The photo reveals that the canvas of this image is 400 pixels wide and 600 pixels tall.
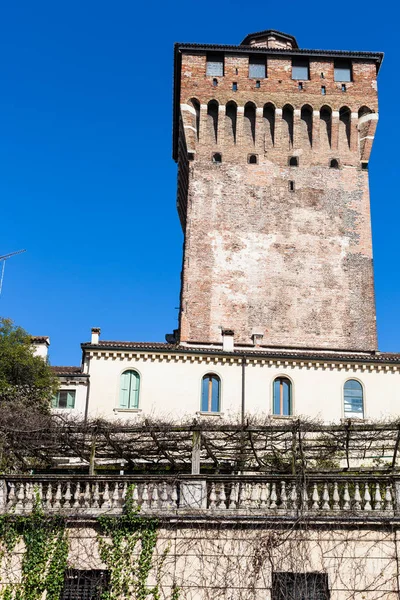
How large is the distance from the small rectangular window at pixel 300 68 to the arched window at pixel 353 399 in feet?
60.1

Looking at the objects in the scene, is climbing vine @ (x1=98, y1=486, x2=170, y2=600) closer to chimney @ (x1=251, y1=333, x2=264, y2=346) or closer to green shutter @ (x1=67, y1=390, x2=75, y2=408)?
green shutter @ (x1=67, y1=390, x2=75, y2=408)

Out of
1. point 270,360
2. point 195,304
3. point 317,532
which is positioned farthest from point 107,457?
point 195,304

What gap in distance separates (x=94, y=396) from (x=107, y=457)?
376 inches

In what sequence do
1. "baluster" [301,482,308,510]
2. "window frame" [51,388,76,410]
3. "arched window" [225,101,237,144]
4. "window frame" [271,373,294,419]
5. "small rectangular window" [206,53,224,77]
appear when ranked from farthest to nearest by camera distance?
1. "small rectangular window" [206,53,224,77]
2. "arched window" [225,101,237,144]
3. "window frame" [51,388,76,410]
4. "window frame" [271,373,294,419]
5. "baluster" [301,482,308,510]

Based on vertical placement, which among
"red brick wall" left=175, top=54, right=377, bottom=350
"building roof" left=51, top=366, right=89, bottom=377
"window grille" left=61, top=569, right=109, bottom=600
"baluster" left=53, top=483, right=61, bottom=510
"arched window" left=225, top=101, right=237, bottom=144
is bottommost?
"window grille" left=61, top=569, right=109, bottom=600

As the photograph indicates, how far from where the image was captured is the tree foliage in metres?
29.9

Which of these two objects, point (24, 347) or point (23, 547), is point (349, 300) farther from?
point (23, 547)

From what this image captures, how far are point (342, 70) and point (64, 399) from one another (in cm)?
2338

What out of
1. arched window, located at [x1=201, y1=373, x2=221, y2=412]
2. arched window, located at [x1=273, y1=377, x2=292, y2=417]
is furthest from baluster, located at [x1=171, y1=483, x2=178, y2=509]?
arched window, located at [x1=273, y1=377, x2=292, y2=417]

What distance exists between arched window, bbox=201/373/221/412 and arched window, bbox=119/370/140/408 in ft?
8.42

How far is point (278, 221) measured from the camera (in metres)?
40.2

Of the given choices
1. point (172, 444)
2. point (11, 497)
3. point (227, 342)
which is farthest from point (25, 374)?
point (11, 497)

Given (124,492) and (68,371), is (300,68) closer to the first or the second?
(68,371)

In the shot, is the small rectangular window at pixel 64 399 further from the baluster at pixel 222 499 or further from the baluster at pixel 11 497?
the baluster at pixel 222 499
